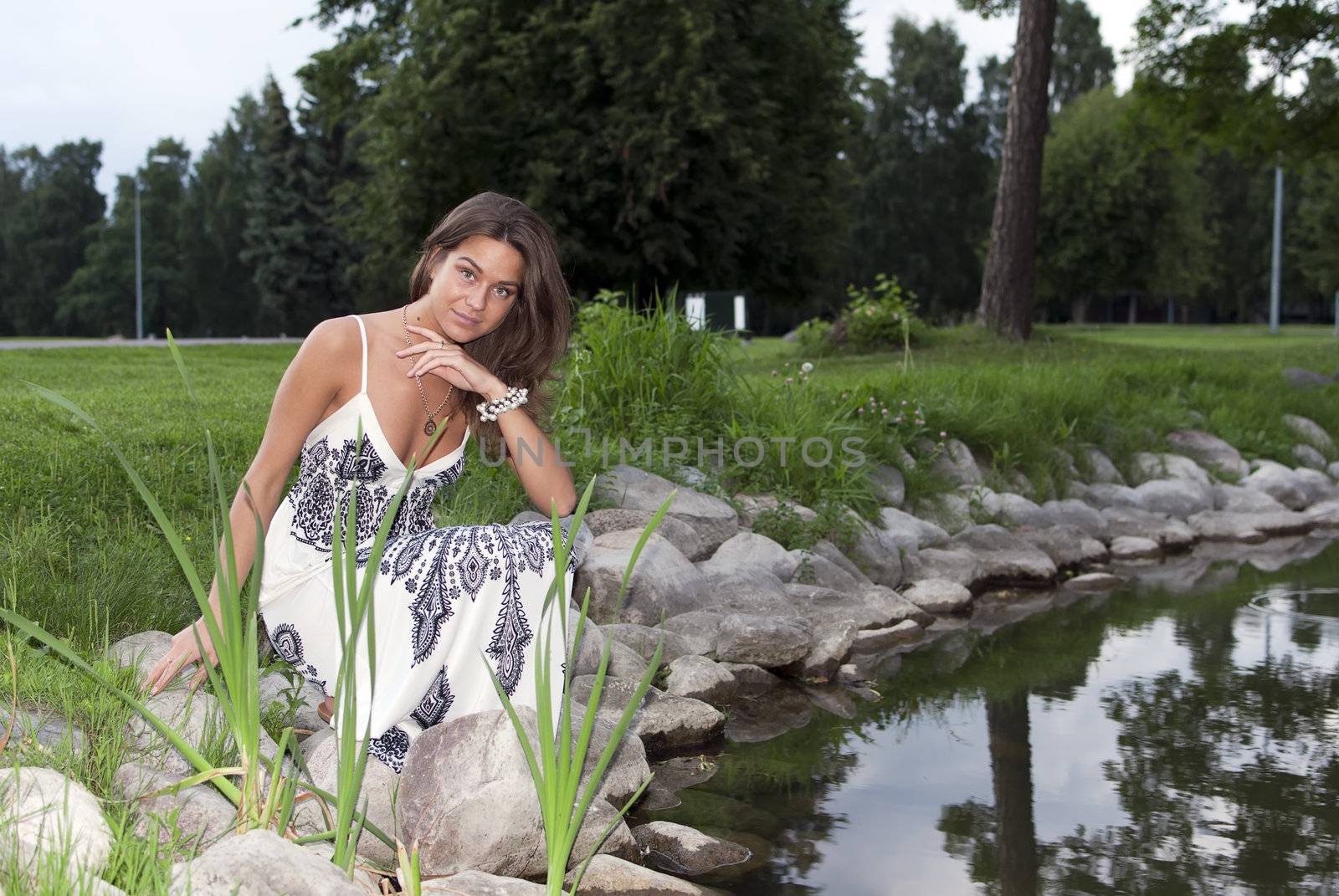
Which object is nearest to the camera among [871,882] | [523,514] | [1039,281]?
[871,882]

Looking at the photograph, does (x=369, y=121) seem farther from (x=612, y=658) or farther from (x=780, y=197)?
(x=612, y=658)

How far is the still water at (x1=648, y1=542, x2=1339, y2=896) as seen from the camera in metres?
3.41

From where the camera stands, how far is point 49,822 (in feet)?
7.63

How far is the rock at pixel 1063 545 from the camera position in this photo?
7.30m

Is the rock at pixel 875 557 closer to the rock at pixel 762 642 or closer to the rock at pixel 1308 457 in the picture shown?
the rock at pixel 762 642

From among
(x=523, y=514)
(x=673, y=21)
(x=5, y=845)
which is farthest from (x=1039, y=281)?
(x=5, y=845)

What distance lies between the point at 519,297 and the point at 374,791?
1286mm

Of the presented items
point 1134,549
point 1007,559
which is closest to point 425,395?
point 1007,559

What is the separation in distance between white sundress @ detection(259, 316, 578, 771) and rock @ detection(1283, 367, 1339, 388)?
10.7m

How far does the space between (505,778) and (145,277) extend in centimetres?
4679

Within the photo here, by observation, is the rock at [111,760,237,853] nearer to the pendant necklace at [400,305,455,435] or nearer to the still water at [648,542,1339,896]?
the pendant necklace at [400,305,455,435]

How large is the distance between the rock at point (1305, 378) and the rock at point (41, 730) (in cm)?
1154

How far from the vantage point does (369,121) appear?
63.9 feet

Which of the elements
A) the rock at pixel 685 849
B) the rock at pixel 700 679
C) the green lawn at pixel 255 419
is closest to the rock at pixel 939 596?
the green lawn at pixel 255 419
